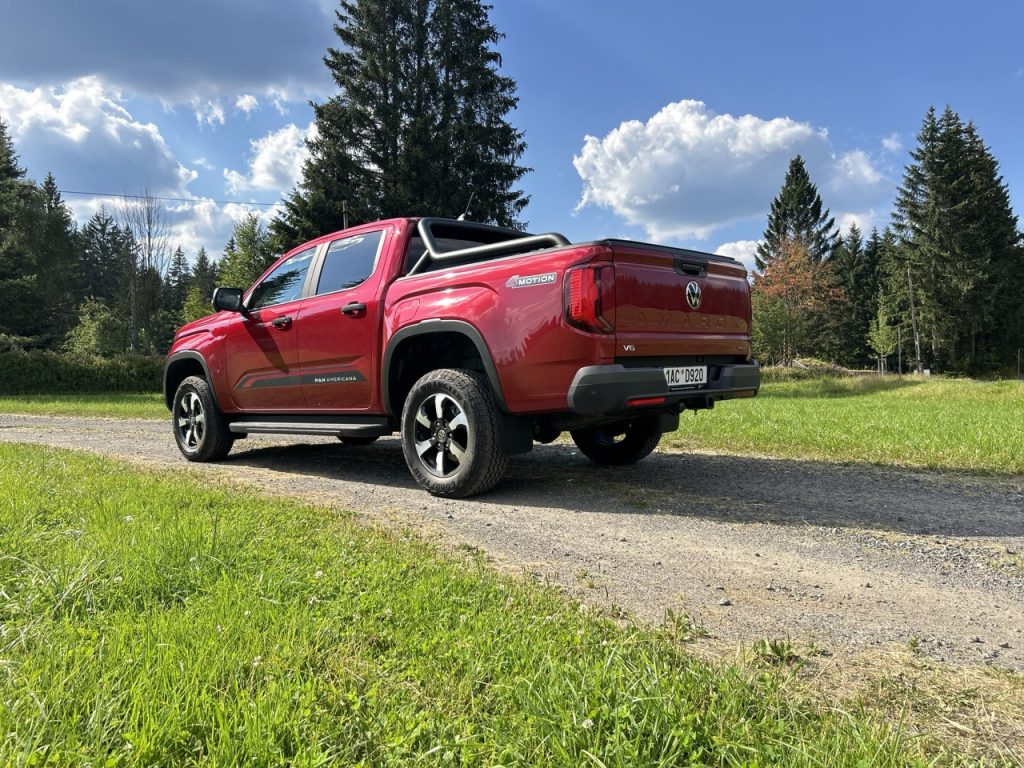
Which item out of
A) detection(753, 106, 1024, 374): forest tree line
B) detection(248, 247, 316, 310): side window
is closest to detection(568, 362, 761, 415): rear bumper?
detection(248, 247, 316, 310): side window

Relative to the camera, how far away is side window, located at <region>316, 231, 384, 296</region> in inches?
203

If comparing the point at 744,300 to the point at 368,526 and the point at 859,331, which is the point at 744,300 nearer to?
the point at 368,526

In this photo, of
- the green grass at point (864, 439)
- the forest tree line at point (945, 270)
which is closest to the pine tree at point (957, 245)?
the forest tree line at point (945, 270)

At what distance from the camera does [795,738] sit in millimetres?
1385

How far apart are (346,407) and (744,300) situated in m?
3.32

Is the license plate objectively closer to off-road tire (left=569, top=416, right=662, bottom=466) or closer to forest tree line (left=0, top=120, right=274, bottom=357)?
off-road tire (left=569, top=416, right=662, bottom=466)

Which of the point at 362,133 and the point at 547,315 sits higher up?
the point at 362,133

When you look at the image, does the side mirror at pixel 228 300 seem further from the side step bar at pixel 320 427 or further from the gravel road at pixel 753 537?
the gravel road at pixel 753 537

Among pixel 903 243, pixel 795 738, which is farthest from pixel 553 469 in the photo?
pixel 903 243

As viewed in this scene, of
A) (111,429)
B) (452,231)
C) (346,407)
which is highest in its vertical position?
(452,231)

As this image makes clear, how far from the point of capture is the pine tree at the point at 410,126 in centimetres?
2186

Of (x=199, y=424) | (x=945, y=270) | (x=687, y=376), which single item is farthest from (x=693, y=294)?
(x=945, y=270)

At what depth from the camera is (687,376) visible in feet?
13.7

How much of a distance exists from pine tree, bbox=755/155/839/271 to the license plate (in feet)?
201
